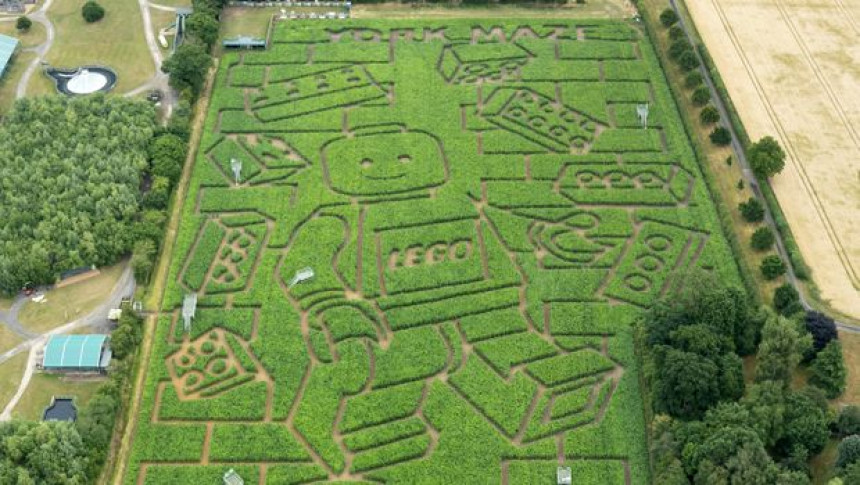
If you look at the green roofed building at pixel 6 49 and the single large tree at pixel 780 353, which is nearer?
the single large tree at pixel 780 353

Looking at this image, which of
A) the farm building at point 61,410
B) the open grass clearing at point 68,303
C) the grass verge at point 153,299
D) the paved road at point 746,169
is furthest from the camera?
the paved road at point 746,169

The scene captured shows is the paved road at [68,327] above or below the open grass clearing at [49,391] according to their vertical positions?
above

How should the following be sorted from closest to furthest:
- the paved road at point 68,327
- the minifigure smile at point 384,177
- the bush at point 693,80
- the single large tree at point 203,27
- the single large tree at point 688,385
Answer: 1. the single large tree at point 688,385
2. the paved road at point 68,327
3. the minifigure smile at point 384,177
4. the bush at point 693,80
5. the single large tree at point 203,27

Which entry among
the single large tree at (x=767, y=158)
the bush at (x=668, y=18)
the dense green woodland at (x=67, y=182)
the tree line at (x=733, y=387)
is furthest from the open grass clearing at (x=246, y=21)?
the tree line at (x=733, y=387)

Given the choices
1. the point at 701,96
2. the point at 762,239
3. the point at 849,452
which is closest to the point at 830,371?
the point at 849,452

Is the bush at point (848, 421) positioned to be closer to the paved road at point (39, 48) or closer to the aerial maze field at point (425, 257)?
the aerial maze field at point (425, 257)

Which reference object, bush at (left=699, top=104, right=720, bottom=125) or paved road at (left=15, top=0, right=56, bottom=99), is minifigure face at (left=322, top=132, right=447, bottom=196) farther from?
paved road at (left=15, top=0, right=56, bottom=99)

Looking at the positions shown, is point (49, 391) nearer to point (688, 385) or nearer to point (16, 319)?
point (16, 319)
